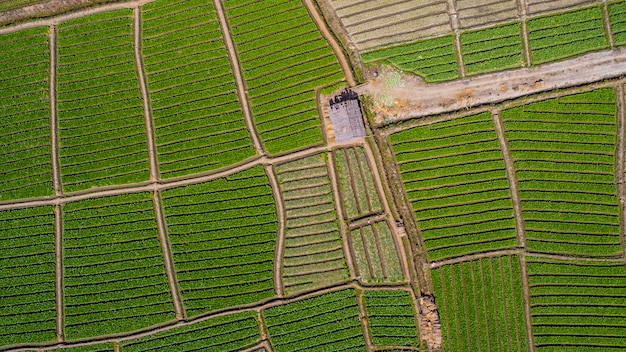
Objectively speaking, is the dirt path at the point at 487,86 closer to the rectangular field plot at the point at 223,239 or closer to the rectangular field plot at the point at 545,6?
the rectangular field plot at the point at 545,6

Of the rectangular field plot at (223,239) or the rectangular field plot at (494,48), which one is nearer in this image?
the rectangular field plot at (494,48)

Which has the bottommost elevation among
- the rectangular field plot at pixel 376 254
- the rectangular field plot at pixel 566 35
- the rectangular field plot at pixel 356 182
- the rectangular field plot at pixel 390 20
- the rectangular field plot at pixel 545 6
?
the rectangular field plot at pixel 376 254

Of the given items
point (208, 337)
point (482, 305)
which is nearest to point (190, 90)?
point (208, 337)

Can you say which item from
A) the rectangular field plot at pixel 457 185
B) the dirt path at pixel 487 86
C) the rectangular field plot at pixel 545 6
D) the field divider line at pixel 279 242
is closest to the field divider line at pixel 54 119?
the field divider line at pixel 279 242

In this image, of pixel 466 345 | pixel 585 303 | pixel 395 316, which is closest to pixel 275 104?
pixel 395 316

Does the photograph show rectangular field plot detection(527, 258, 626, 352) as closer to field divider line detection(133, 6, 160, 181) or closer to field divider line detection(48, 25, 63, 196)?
field divider line detection(133, 6, 160, 181)

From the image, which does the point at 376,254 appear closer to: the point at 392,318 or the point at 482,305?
A: the point at 392,318

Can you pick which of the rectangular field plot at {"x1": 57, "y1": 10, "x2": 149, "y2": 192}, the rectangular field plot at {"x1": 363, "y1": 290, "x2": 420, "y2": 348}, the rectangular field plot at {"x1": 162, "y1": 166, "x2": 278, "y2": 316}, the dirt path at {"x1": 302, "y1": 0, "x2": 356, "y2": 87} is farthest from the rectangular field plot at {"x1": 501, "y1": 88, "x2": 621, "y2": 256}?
the rectangular field plot at {"x1": 57, "y1": 10, "x2": 149, "y2": 192}
